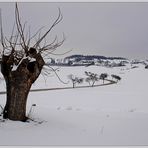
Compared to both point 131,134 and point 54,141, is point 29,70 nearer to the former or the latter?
point 54,141

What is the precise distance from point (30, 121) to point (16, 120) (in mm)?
303

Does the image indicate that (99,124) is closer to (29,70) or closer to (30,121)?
(30,121)

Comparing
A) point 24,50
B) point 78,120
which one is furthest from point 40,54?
point 78,120

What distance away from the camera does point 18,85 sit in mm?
5039

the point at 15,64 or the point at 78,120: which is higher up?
the point at 15,64

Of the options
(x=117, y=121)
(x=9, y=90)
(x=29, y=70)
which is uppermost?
(x=29, y=70)

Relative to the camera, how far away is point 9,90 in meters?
5.13

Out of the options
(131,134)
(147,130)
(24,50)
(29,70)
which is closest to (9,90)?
(29,70)

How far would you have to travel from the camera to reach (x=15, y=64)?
5.34 m

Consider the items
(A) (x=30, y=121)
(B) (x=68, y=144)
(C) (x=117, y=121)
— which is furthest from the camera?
(C) (x=117, y=121)

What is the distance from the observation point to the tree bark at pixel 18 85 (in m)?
5.02

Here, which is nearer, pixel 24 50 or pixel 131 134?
pixel 131 134

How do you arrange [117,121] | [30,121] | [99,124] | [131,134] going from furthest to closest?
[117,121], [99,124], [30,121], [131,134]

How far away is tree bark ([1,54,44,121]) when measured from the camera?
16.5 feet
